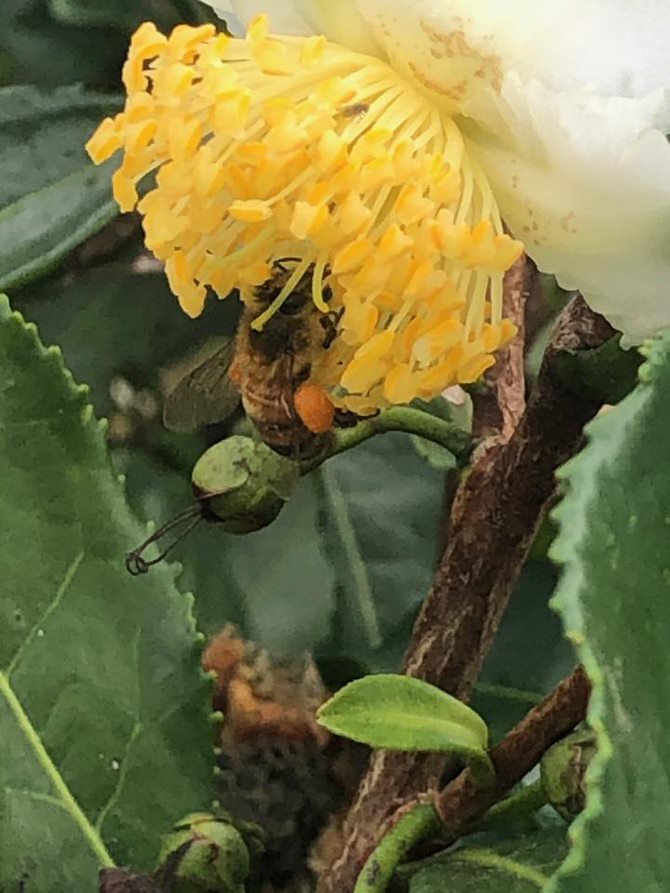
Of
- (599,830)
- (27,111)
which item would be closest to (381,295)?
(599,830)

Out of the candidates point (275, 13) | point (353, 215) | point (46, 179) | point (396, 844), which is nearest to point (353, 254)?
point (353, 215)

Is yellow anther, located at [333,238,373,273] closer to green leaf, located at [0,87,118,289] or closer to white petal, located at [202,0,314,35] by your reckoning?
white petal, located at [202,0,314,35]

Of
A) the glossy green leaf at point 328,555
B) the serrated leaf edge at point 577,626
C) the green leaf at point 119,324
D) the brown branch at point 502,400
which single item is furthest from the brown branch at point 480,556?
the green leaf at point 119,324

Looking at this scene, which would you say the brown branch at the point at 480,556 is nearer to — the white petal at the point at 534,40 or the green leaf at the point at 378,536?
the white petal at the point at 534,40

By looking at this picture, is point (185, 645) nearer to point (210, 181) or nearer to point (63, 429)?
point (63, 429)

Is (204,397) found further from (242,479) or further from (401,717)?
(401,717)
